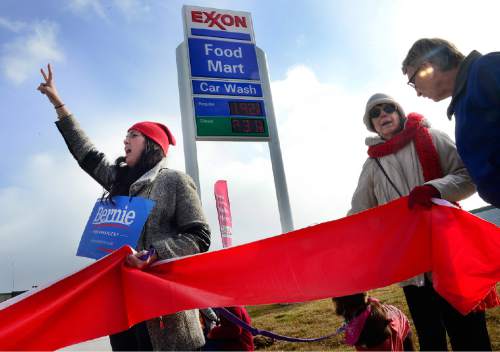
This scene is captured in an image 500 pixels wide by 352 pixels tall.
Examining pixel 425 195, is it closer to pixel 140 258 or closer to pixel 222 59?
pixel 140 258

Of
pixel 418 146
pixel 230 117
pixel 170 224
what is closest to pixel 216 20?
pixel 230 117

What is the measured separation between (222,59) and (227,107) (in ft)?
2.60

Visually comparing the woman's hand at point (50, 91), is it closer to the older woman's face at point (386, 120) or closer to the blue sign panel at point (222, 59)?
the older woman's face at point (386, 120)

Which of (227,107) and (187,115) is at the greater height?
(227,107)

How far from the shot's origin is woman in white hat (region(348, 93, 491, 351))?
205 centimetres

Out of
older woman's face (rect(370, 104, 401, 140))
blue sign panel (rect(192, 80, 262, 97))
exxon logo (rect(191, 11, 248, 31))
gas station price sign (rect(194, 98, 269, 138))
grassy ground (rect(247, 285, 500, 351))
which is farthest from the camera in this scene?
exxon logo (rect(191, 11, 248, 31))

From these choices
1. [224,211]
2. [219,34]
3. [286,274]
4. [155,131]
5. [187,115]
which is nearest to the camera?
[286,274]

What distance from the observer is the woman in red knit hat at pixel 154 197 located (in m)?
1.82

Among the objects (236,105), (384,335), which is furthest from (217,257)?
(236,105)

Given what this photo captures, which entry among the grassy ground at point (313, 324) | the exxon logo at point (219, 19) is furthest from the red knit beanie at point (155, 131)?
the exxon logo at point (219, 19)

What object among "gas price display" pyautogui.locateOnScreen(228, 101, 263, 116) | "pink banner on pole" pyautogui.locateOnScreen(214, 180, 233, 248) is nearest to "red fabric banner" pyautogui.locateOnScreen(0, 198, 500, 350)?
"gas price display" pyautogui.locateOnScreen(228, 101, 263, 116)

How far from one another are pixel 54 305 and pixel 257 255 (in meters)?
0.99

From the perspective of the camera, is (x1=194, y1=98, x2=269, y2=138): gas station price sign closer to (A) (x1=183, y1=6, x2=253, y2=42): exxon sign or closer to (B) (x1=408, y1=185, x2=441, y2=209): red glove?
(A) (x1=183, y1=6, x2=253, y2=42): exxon sign

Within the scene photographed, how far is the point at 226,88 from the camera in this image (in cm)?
568
